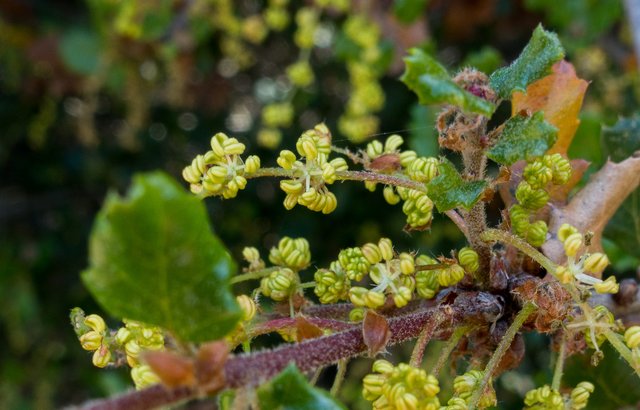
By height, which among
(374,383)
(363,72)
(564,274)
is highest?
(363,72)

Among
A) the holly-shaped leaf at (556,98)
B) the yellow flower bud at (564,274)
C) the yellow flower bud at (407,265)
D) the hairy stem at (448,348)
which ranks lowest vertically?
the hairy stem at (448,348)

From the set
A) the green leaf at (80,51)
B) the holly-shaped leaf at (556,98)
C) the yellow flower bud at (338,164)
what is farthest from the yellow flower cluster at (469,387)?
the green leaf at (80,51)

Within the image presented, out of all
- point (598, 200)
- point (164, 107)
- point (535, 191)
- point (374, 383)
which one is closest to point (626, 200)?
point (598, 200)

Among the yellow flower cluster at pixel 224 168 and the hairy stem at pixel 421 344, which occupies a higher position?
the yellow flower cluster at pixel 224 168

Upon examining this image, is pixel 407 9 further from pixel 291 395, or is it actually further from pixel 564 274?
pixel 291 395

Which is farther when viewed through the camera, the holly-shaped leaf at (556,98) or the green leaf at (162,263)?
the holly-shaped leaf at (556,98)

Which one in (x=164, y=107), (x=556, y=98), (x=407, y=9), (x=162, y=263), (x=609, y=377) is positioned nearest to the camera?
(x=162, y=263)

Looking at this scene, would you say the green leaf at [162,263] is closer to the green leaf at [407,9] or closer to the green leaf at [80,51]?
the green leaf at [407,9]

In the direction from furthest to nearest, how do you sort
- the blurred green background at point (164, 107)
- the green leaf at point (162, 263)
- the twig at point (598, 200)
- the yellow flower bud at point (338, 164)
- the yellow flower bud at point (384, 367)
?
1. the blurred green background at point (164, 107)
2. the twig at point (598, 200)
3. the yellow flower bud at point (338, 164)
4. the yellow flower bud at point (384, 367)
5. the green leaf at point (162, 263)
